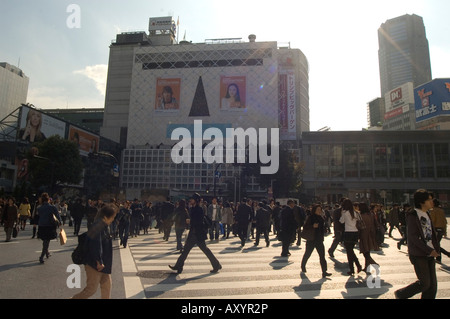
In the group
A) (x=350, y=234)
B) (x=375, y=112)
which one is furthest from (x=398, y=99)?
(x=350, y=234)

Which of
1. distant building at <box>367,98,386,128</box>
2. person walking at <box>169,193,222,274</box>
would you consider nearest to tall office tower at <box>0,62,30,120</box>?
person walking at <box>169,193,222,274</box>

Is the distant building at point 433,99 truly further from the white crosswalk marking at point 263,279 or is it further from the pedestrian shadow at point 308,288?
the pedestrian shadow at point 308,288

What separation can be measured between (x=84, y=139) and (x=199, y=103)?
31.1 meters

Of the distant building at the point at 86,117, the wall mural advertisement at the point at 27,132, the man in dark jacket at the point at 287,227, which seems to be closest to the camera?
the man in dark jacket at the point at 287,227

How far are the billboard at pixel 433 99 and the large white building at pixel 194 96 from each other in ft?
87.9

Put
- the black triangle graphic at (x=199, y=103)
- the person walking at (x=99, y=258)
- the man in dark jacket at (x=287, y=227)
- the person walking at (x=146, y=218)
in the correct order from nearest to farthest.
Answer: the person walking at (x=99, y=258)
the man in dark jacket at (x=287, y=227)
the person walking at (x=146, y=218)
the black triangle graphic at (x=199, y=103)

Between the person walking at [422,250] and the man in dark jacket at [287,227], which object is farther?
the man in dark jacket at [287,227]

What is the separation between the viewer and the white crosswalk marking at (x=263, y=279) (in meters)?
5.71

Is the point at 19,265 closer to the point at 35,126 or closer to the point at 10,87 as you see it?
the point at 35,126

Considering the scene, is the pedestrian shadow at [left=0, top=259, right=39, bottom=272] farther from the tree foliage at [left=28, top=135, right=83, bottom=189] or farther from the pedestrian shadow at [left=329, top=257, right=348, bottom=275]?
the tree foliage at [left=28, top=135, right=83, bottom=189]

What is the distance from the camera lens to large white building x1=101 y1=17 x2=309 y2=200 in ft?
236

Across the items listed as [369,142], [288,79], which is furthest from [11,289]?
[288,79]

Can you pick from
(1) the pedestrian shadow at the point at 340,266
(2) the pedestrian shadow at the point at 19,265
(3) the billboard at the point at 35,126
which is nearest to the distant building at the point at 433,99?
(1) the pedestrian shadow at the point at 340,266
